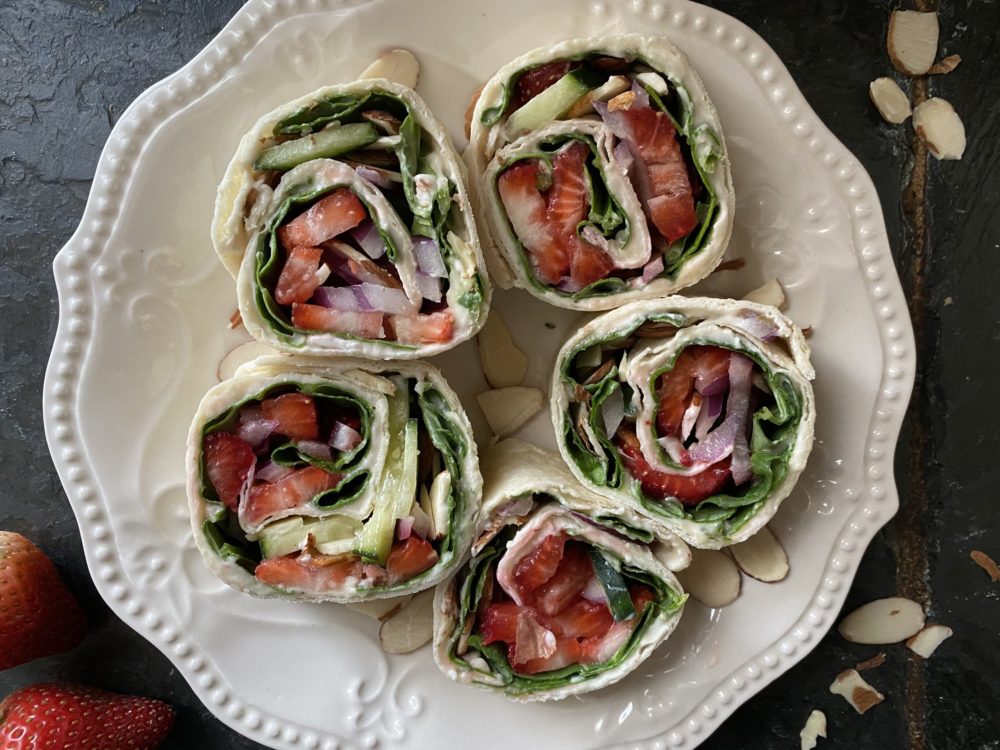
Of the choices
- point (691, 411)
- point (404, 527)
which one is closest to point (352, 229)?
point (404, 527)

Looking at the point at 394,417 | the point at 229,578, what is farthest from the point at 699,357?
the point at 229,578

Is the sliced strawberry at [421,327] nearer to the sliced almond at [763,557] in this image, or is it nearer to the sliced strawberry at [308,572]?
the sliced strawberry at [308,572]

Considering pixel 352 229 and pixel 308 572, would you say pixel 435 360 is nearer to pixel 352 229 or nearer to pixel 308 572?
pixel 352 229

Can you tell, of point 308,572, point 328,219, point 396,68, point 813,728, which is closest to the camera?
point 328,219

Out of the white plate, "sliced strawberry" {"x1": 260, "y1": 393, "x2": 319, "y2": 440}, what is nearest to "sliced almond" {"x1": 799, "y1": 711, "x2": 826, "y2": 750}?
the white plate

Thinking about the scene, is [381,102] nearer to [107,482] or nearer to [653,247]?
[653,247]

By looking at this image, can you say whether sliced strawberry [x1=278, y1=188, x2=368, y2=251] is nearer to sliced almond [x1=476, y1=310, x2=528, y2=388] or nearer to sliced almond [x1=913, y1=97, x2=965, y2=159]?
sliced almond [x1=476, y1=310, x2=528, y2=388]
